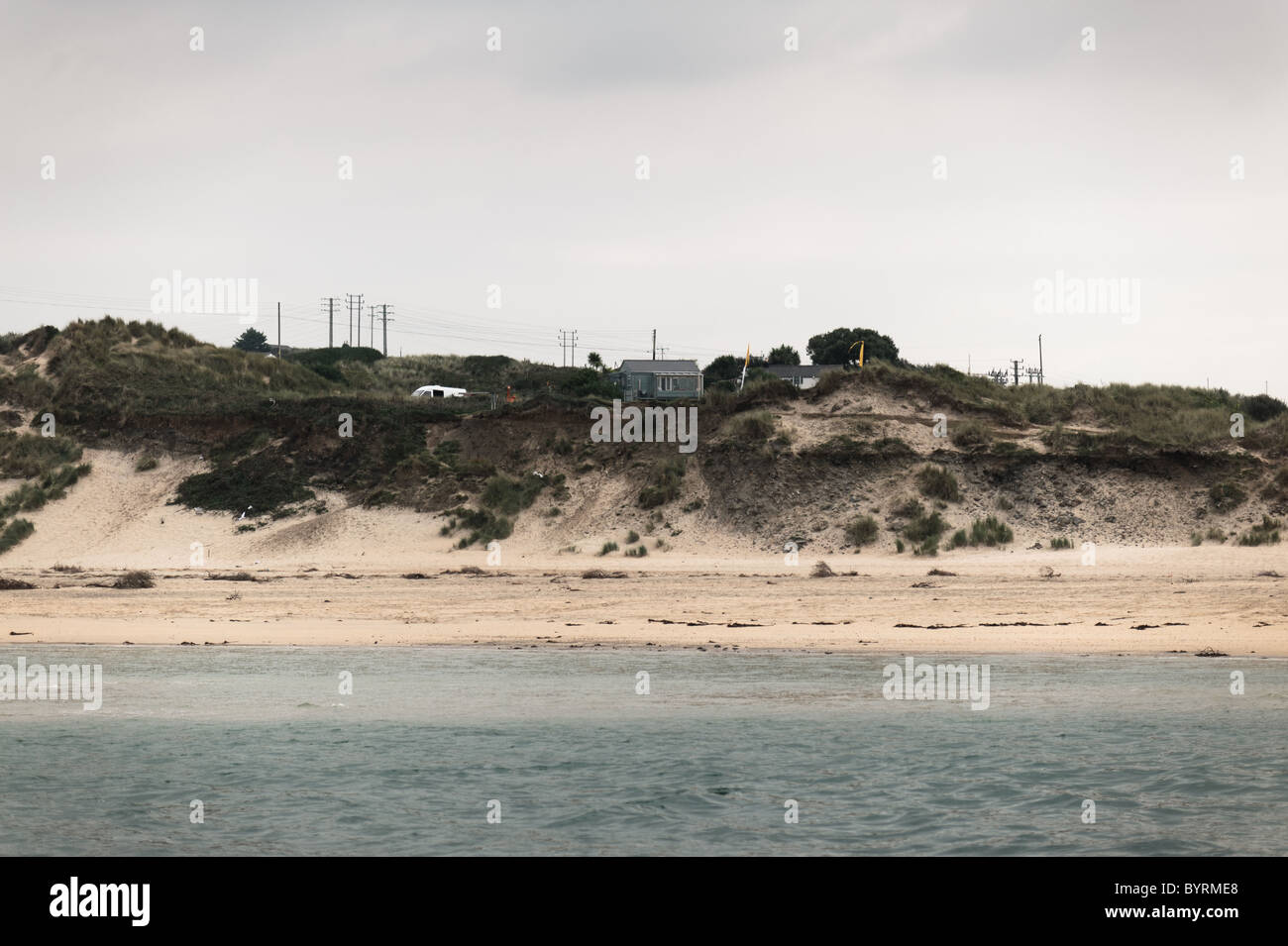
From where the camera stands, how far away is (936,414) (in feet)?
125

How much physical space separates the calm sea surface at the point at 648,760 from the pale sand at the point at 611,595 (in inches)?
75.3

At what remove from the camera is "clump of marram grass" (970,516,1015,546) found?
29.7 metres

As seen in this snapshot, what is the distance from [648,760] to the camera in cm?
1231

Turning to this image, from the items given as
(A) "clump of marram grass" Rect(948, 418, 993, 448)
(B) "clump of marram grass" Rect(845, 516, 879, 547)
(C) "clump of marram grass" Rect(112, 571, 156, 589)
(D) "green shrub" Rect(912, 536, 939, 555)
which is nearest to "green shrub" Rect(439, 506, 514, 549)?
(C) "clump of marram grass" Rect(112, 571, 156, 589)

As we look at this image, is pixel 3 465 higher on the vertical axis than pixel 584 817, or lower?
higher

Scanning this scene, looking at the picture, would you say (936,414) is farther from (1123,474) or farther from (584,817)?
(584,817)

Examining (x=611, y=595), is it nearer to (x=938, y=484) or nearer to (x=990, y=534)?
(x=990, y=534)

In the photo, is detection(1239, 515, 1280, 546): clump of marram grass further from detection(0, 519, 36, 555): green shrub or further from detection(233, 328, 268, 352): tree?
detection(233, 328, 268, 352): tree

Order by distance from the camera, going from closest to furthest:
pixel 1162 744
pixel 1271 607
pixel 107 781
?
pixel 107 781 < pixel 1162 744 < pixel 1271 607

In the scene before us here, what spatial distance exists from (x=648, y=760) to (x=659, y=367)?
63187 mm

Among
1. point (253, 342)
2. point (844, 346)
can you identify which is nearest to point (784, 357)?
point (844, 346)

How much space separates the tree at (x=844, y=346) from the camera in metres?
84.0
